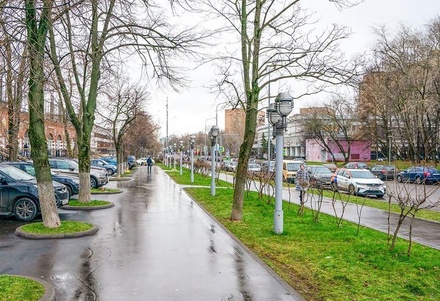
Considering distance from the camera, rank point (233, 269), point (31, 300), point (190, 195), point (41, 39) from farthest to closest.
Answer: point (190, 195), point (41, 39), point (233, 269), point (31, 300)

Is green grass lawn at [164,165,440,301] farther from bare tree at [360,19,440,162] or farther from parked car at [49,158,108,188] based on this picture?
bare tree at [360,19,440,162]

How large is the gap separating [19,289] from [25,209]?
6903mm

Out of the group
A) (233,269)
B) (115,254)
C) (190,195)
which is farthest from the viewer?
(190,195)

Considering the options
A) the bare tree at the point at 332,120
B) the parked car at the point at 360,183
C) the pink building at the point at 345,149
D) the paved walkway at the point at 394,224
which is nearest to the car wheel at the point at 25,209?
the paved walkway at the point at 394,224

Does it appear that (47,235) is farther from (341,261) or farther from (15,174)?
(341,261)

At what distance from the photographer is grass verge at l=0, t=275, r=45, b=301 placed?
5352 millimetres

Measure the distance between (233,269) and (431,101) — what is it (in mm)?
38604

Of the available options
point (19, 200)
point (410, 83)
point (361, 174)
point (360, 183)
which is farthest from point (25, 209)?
point (410, 83)

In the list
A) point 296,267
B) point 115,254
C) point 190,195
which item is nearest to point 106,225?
point 115,254

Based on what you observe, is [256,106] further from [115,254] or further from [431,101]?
[431,101]

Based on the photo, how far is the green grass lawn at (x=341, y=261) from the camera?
6121 millimetres

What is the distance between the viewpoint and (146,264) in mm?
7348

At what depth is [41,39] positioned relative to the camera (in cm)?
896

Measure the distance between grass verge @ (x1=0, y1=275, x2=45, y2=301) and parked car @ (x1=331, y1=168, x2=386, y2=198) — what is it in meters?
18.1
